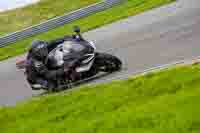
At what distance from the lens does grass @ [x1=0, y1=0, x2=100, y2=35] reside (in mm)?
28487

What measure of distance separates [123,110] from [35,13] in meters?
21.1

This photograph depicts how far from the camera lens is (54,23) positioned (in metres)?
26.0

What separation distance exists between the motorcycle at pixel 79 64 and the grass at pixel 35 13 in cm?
1236

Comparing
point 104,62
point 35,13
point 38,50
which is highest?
point 38,50

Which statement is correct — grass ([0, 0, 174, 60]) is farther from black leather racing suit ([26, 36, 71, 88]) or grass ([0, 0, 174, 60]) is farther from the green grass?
the green grass

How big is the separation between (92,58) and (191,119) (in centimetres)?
832

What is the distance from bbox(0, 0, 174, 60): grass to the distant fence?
28 centimetres

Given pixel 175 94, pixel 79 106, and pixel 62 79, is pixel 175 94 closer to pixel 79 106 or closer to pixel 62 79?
pixel 79 106

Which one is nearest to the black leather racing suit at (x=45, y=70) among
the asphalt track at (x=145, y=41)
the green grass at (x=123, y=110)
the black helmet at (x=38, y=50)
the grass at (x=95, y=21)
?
the black helmet at (x=38, y=50)

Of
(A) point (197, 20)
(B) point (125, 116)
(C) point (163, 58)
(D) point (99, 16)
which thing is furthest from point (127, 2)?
(B) point (125, 116)

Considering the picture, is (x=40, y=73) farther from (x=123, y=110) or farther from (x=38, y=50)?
(x=123, y=110)

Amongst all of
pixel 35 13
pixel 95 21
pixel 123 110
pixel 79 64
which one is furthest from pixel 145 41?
pixel 35 13

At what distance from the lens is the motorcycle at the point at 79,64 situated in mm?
15570

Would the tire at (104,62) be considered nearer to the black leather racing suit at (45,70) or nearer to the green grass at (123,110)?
the black leather racing suit at (45,70)
